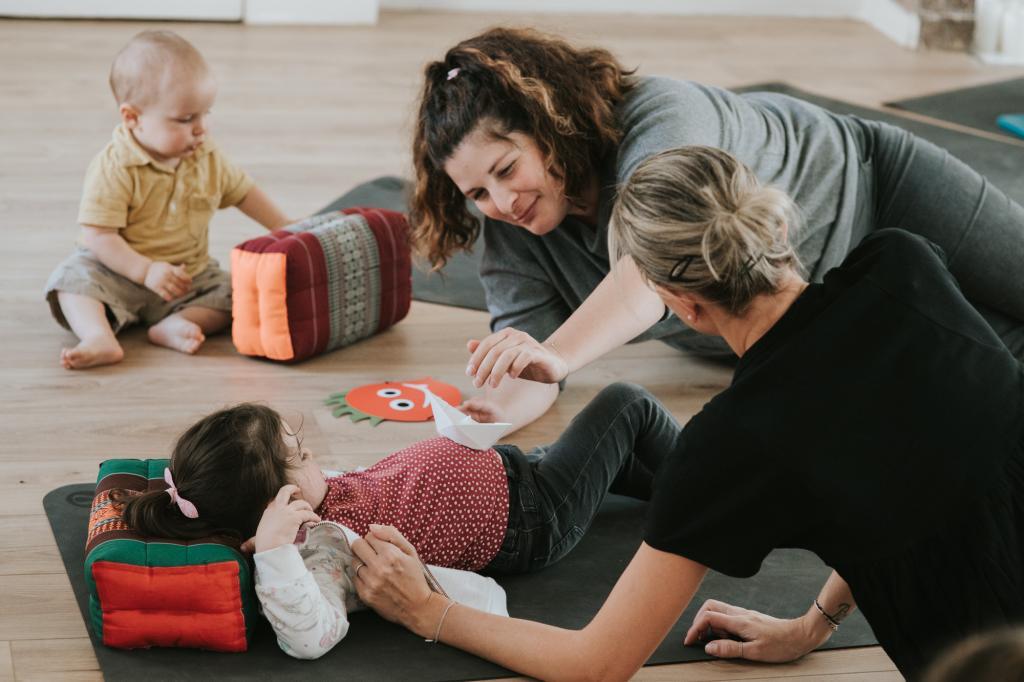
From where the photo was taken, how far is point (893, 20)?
5.21m

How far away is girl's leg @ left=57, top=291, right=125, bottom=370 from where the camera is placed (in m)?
2.43

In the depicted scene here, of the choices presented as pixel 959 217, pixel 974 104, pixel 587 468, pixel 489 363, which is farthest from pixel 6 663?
pixel 974 104

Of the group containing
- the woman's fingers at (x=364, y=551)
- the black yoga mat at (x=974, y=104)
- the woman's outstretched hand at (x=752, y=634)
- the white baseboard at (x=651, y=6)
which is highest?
the white baseboard at (x=651, y=6)

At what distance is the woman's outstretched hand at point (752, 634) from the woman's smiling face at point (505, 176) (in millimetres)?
681

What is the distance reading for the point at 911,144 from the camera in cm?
235

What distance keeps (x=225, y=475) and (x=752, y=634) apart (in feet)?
2.27

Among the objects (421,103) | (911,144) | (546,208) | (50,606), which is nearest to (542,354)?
(546,208)

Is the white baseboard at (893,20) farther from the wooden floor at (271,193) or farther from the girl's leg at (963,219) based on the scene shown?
the girl's leg at (963,219)

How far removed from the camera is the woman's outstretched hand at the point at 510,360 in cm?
172

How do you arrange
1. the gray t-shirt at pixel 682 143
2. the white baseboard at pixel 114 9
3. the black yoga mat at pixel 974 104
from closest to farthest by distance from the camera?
the gray t-shirt at pixel 682 143 → the black yoga mat at pixel 974 104 → the white baseboard at pixel 114 9

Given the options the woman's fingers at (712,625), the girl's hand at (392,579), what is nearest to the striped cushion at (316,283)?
the girl's hand at (392,579)

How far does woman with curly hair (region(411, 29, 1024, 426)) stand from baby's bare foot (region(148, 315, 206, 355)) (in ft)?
1.87

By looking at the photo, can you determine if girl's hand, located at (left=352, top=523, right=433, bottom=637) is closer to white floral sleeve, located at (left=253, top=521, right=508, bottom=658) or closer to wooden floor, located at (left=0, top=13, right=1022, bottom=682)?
white floral sleeve, located at (left=253, top=521, right=508, bottom=658)

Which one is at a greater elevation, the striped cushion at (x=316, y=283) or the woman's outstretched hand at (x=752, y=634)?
the striped cushion at (x=316, y=283)
